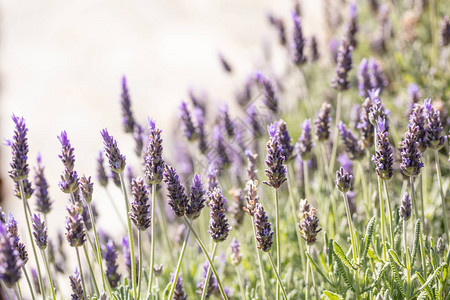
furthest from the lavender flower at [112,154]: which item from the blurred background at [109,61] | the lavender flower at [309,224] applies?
the blurred background at [109,61]

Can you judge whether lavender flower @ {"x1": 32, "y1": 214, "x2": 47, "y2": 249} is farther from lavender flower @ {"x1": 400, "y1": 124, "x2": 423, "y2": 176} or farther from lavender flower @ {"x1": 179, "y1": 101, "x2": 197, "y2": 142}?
lavender flower @ {"x1": 400, "y1": 124, "x2": 423, "y2": 176}

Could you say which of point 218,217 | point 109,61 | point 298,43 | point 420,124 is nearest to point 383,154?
point 420,124

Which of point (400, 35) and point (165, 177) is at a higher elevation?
point (400, 35)

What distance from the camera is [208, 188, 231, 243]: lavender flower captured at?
1.67 meters

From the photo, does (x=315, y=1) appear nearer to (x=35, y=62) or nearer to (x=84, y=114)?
(x=84, y=114)

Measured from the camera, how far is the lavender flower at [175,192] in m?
1.65

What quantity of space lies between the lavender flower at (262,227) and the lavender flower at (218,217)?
10 cm

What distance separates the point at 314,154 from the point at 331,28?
1.29 meters

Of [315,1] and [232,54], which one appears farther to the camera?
[315,1]

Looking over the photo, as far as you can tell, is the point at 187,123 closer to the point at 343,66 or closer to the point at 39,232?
the point at 343,66

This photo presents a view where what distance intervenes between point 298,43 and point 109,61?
4491 millimetres

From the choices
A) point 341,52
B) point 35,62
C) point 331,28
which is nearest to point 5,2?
point 35,62

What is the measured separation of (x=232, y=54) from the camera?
615 centimetres

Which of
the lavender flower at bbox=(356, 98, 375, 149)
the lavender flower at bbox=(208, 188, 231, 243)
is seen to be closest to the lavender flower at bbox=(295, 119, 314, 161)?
the lavender flower at bbox=(356, 98, 375, 149)
